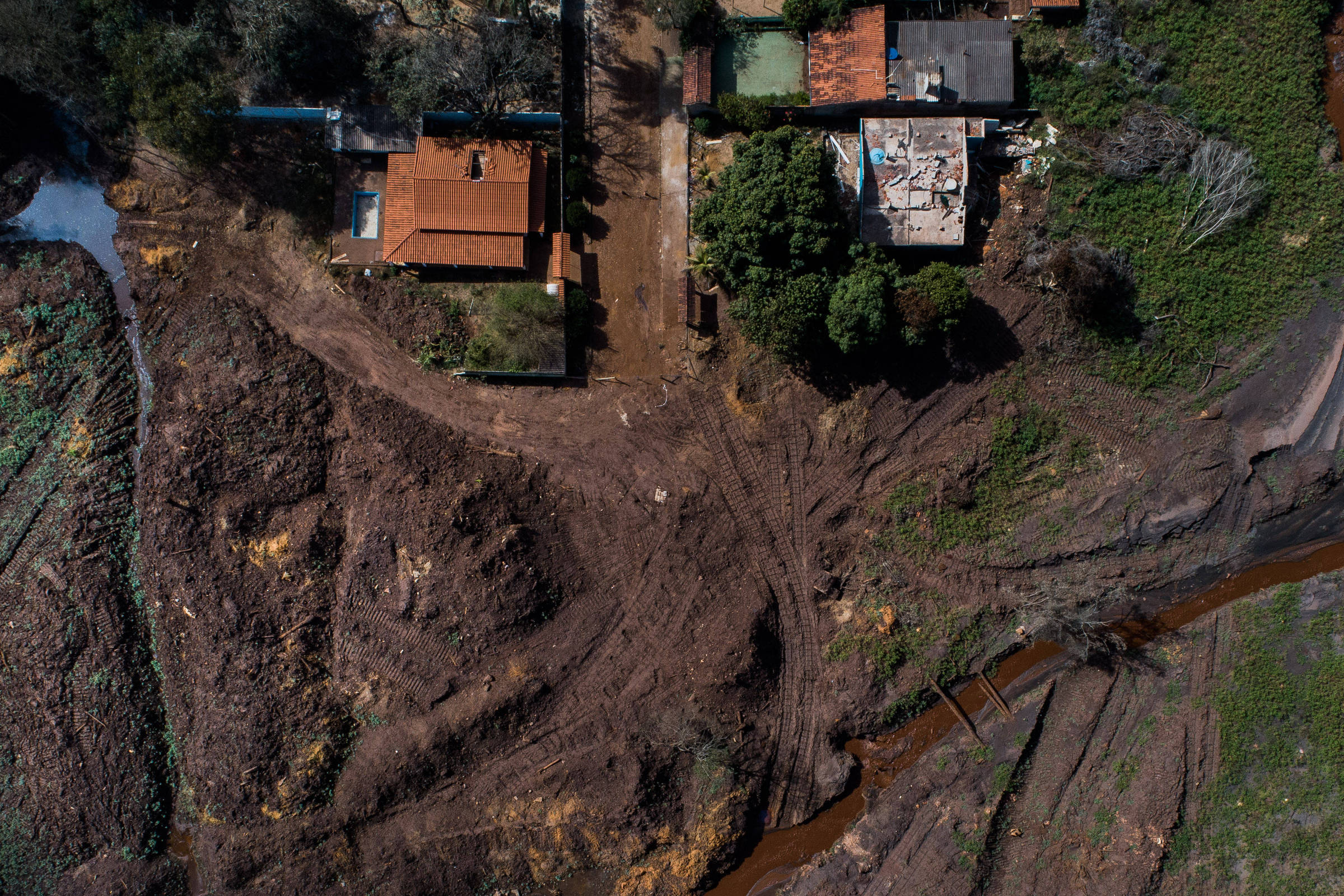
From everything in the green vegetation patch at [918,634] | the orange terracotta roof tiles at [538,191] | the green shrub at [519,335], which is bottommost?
the green vegetation patch at [918,634]

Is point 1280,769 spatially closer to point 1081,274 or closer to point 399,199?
point 1081,274

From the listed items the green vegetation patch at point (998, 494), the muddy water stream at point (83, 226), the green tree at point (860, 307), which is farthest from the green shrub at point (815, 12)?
the muddy water stream at point (83, 226)

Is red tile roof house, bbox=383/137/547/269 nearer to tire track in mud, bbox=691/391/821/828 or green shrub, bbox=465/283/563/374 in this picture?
green shrub, bbox=465/283/563/374

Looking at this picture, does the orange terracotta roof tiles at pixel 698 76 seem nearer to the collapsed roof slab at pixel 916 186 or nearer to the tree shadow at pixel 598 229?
the tree shadow at pixel 598 229

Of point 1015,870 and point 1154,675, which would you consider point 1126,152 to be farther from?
point 1015,870

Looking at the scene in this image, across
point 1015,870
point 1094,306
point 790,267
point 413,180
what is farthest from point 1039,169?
point 1015,870

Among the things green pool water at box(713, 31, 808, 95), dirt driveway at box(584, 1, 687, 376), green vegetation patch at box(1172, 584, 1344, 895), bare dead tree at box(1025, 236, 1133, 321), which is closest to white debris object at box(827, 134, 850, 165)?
green pool water at box(713, 31, 808, 95)

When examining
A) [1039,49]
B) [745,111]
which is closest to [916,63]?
[1039,49]
